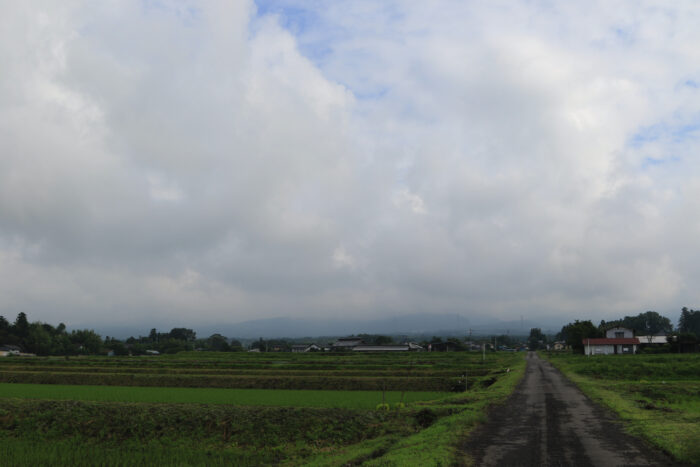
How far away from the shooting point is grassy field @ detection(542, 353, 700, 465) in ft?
49.4

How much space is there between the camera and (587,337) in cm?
9544

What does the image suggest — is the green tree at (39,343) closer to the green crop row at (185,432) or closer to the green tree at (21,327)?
the green tree at (21,327)

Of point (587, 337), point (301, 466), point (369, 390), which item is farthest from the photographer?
point (587, 337)

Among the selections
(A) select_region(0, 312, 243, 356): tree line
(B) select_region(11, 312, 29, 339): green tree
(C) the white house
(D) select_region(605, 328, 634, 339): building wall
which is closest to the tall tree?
(D) select_region(605, 328, 634, 339): building wall

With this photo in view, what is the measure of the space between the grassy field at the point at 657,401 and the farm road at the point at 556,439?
0.61 metres

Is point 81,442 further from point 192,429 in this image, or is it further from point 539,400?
point 539,400

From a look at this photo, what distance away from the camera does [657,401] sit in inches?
1063

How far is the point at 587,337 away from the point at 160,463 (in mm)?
93822

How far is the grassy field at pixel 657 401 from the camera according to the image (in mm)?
15047

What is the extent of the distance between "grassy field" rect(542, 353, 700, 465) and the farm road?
61 cm

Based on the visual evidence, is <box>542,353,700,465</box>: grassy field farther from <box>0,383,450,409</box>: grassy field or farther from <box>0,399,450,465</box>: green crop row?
<box>0,383,450,409</box>: grassy field

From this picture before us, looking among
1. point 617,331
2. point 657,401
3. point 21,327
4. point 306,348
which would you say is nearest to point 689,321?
point 617,331

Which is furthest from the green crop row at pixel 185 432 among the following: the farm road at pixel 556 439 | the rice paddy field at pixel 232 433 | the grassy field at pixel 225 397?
the grassy field at pixel 225 397

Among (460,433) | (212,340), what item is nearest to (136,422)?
(460,433)
